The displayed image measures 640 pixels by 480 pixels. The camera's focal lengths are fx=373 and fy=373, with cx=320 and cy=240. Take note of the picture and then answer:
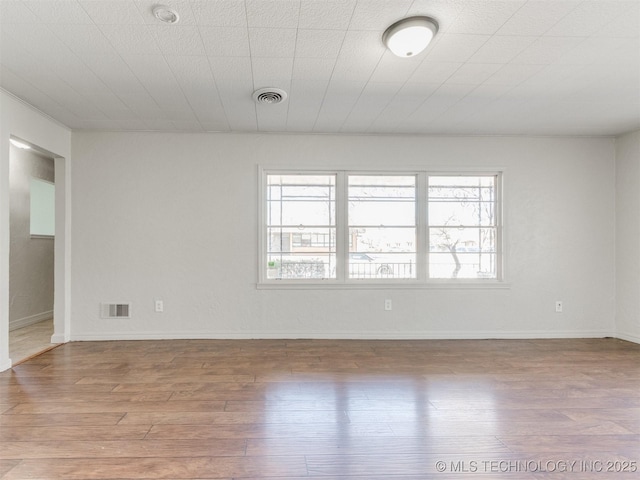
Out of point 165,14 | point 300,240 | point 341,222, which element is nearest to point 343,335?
point 300,240

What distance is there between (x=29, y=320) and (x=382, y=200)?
5.14 m

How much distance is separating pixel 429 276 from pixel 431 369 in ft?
4.85

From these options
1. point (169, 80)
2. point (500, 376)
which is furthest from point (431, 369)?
point (169, 80)

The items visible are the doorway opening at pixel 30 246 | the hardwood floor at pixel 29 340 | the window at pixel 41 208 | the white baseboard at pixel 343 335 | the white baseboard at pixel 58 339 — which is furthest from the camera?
the window at pixel 41 208

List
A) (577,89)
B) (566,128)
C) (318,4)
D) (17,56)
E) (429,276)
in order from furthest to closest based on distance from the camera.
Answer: (429,276)
(566,128)
(577,89)
(17,56)
(318,4)

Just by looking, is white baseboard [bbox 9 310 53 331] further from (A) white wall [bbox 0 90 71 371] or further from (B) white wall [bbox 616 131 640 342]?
(B) white wall [bbox 616 131 640 342]

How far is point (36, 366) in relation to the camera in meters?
3.39

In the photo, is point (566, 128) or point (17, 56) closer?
point (17, 56)

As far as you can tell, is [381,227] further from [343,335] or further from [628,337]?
[628,337]

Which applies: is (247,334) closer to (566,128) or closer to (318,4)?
(318,4)

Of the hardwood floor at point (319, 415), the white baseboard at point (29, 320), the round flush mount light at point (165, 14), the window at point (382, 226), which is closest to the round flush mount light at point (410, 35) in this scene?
the round flush mount light at point (165, 14)

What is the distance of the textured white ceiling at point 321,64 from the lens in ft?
7.16

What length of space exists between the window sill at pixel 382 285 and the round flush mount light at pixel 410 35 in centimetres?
269

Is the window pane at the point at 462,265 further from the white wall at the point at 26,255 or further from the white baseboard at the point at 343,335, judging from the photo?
the white wall at the point at 26,255
